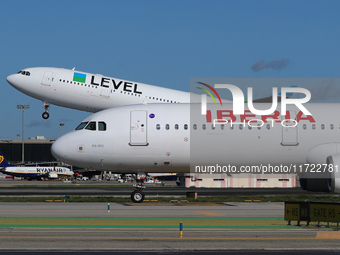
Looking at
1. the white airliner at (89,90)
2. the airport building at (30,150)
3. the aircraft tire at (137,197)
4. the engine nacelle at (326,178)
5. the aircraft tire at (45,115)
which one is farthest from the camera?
the airport building at (30,150)

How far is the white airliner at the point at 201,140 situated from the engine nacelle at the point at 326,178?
59mm

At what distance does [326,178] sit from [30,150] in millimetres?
151426

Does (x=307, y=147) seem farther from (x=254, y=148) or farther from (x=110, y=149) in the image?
(x=110, y=149)

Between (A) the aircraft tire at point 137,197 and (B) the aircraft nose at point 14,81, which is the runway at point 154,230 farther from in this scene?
(B) the aircraft nose at point 14,81

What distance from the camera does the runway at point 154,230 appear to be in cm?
1524

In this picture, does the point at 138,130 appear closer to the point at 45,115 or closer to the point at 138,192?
the point at 138,192

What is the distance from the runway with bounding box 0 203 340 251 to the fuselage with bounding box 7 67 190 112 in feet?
75.1

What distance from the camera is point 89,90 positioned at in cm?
4834

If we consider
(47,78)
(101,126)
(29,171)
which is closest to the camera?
(101,126)

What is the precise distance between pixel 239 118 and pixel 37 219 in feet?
43.4

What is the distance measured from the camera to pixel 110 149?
29.2 meters

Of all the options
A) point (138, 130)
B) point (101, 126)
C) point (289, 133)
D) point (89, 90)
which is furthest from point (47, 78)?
point (289, 133)

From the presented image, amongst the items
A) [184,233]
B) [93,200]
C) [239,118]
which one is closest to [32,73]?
[93,200]

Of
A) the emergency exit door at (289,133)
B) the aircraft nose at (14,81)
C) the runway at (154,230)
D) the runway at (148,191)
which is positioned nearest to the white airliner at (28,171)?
the runway at (148,191)
